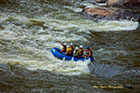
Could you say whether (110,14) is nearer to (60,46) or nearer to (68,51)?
(60,46)

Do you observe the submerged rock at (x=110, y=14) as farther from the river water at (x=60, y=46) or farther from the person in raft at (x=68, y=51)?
the person in raft at (x=68, y=51)

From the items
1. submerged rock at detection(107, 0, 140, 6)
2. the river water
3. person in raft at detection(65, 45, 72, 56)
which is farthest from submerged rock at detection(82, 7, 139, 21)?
person in raft at detection(65, 45, 72, 56)

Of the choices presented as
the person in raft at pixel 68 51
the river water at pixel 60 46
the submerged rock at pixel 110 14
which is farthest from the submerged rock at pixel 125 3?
the person in raft at pixel 68 51

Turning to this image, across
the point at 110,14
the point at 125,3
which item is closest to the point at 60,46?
the point at 110,14

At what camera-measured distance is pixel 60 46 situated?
1041 cm

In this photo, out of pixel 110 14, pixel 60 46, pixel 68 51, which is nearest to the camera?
pixel 68 51

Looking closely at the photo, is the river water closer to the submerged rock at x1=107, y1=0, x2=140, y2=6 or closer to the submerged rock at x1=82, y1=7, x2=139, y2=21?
the submerged rock at x1=82, y1=7, x2=139, y2=21

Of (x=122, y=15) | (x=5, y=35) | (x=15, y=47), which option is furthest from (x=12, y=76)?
(x=122, y=15)

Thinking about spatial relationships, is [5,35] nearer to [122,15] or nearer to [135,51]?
[135,51]

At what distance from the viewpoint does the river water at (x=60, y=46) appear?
20.7 feet

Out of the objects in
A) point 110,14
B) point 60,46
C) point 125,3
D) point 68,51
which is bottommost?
point 60,46

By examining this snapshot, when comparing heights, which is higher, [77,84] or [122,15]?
[122,15]

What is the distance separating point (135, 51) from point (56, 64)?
13.0 ft

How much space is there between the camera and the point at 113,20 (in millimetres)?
14328
